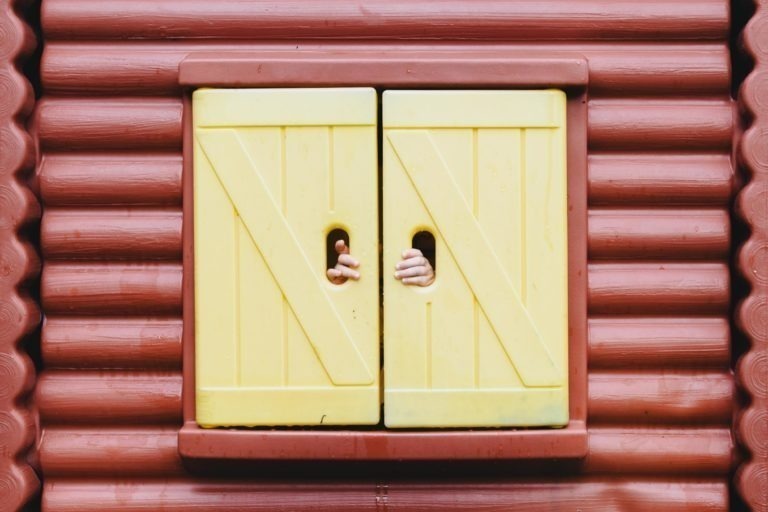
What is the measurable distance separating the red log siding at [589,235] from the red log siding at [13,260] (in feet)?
0.29

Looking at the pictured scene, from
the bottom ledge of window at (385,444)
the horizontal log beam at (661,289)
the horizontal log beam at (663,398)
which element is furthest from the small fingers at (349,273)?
the horizontal log beam at (663,398)

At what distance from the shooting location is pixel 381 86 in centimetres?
246

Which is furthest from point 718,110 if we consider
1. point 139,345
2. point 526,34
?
point 139,345

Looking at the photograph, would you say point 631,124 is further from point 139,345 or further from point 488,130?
point 139,345

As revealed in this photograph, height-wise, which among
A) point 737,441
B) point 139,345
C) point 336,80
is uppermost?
point 336,80

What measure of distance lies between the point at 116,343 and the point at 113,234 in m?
0.43

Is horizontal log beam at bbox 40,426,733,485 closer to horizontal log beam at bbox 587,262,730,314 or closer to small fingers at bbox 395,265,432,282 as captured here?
horizontal log beam at bbox 587,262,730,314

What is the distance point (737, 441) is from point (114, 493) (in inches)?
97.4

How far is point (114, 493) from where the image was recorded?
8.64 feet

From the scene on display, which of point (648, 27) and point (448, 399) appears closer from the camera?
point (448, 399)

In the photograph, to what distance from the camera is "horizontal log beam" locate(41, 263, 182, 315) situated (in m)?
Result: 2.60

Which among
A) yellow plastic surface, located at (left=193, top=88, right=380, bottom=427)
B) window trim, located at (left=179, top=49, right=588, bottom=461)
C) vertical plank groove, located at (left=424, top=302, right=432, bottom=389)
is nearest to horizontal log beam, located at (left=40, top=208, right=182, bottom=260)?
window trim, located at (left=179, top=49, right=588, bottom=461)

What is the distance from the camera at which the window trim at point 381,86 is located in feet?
7.99

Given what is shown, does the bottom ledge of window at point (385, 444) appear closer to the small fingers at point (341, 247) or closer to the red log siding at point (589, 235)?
the red log siding at point (589, 235)
